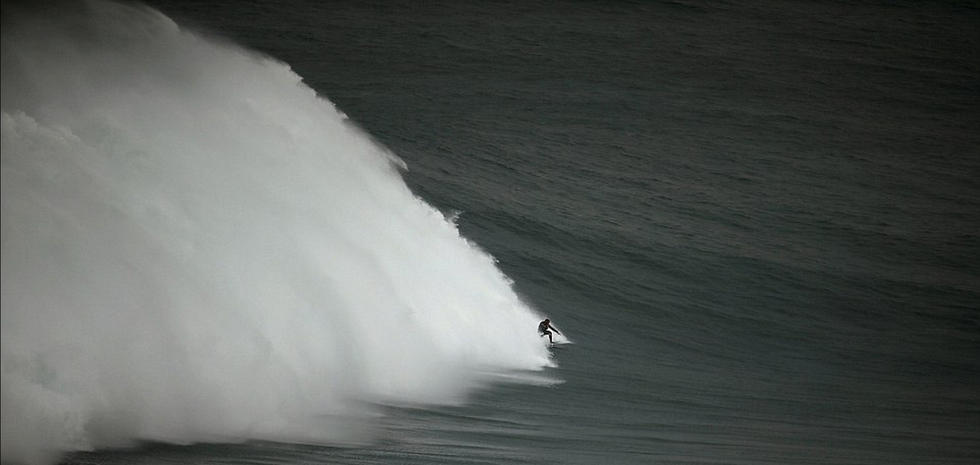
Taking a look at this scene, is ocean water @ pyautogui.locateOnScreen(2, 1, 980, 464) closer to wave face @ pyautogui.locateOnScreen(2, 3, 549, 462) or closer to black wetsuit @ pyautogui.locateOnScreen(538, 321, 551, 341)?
wave face @ pyautogui.locateOnScreen(2, 3, 549, 462)

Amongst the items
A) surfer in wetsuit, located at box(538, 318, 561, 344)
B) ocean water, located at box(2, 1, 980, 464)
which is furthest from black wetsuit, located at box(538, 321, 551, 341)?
ocean water, located at box(2, 1, 980, 464)

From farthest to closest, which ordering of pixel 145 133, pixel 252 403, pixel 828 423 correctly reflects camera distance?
pixel 828 423, pixel 145 133, pixel 252 403

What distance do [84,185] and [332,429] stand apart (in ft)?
8.10

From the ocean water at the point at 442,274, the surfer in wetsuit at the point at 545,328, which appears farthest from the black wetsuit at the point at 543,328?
the ocean water at the point at 442,274

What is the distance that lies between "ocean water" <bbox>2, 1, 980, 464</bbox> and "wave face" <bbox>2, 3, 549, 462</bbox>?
0.03m

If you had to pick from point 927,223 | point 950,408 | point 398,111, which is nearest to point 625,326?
point 950,408

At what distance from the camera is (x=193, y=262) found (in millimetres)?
9875

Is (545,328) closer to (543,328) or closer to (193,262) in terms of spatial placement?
(543,328)

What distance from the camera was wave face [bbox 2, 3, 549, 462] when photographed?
26.0 ft

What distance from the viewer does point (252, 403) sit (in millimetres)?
9648

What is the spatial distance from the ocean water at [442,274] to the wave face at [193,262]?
1.2 inches

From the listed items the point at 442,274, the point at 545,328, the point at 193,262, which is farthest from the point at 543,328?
the point at 193,262

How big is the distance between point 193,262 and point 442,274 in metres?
7.60

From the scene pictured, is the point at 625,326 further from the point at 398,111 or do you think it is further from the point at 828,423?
the point at 398,111
